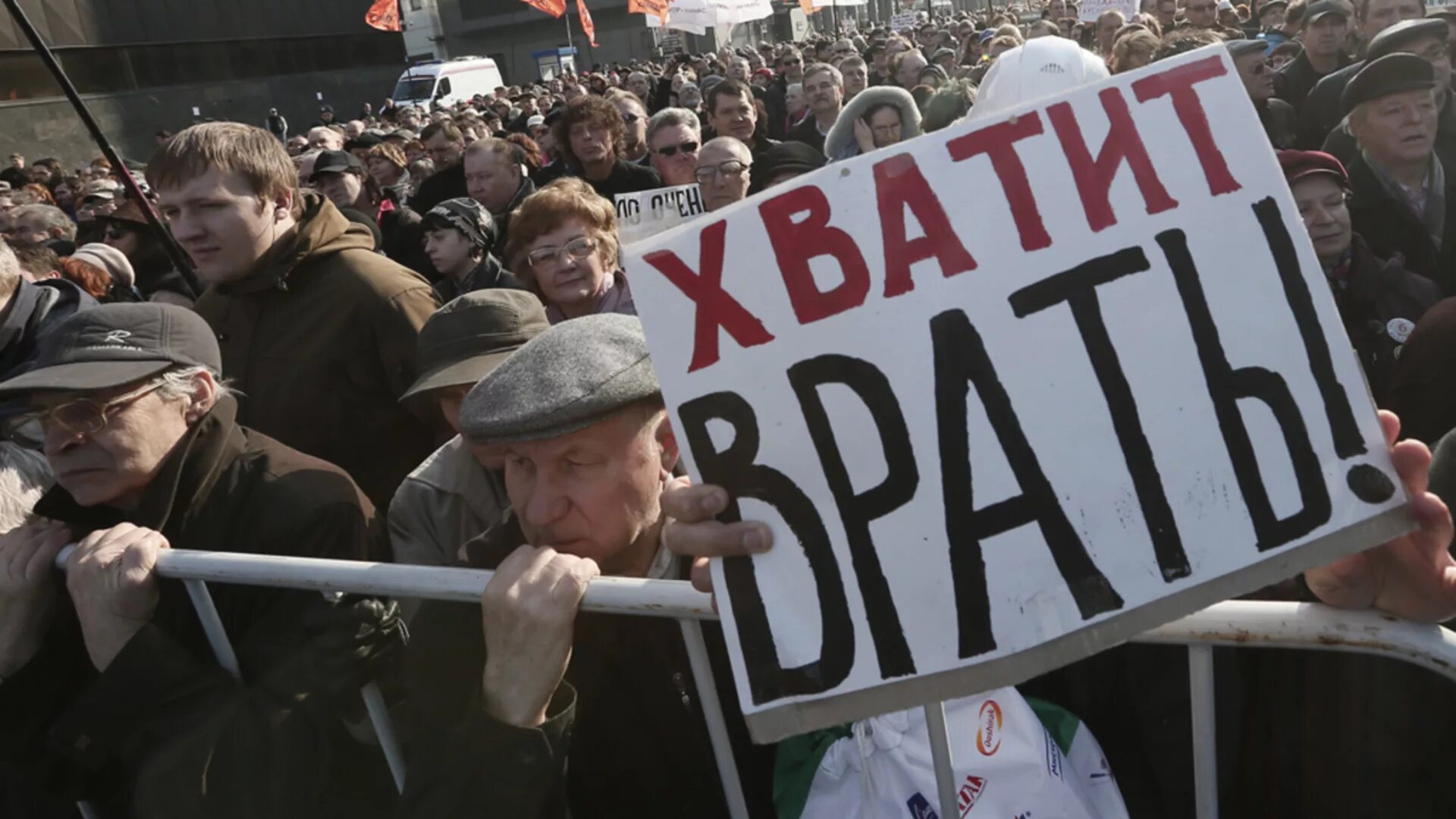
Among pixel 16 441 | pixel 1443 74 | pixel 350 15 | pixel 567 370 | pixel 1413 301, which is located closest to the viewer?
pixel 567 370

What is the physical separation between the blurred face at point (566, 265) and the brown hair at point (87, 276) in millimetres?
2215

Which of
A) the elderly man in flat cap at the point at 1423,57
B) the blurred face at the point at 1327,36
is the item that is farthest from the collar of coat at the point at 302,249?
the blurred face at the point at 1327,36

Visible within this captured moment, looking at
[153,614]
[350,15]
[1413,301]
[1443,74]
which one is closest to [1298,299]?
[153,614]

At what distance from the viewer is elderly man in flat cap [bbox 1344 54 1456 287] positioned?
3.95 m

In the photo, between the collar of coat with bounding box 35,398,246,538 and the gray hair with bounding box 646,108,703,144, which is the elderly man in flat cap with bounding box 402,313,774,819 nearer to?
the collar of coat with bounding box 35,398,246,538

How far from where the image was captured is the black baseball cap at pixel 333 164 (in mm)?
6016

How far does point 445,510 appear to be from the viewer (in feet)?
7.43

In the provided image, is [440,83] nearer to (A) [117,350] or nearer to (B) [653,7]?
(B) [653,7]

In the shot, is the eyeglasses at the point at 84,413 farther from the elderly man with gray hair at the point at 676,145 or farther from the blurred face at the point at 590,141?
the blurred face at the point at 590,141

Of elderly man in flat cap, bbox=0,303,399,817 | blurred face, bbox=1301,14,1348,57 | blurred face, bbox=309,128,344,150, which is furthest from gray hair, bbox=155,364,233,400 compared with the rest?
blurred face, bbox=309,128,344,150

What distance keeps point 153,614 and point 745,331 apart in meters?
1.33

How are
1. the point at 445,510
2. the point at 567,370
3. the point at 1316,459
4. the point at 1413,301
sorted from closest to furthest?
the point at 1316,459
the point at 567,370
the point at 445,510
the point at 1413,301

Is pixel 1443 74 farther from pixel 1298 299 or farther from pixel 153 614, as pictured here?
pixel 153 614

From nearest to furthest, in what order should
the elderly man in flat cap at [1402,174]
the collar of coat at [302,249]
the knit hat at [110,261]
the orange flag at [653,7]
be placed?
the collar of coat at [302,249] → the elderly man in flat cap at [1402,174] → the knit hat at [110,261] → the orange flag at [653,7]
